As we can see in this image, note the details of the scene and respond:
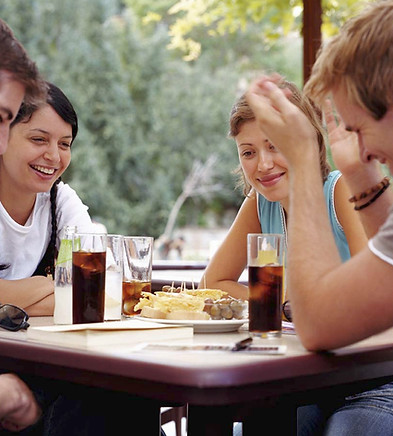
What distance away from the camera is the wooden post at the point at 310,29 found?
14.2 feet

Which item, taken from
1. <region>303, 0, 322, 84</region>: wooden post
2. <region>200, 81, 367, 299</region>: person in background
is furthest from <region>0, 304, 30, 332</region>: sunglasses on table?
<region>303, 0, 322, 84</region>: wooden post

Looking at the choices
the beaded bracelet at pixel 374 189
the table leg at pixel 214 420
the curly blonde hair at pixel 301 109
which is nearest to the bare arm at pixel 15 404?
the table leg at pixel 214 420

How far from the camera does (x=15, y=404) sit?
1.50 m

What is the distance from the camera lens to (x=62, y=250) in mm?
1877

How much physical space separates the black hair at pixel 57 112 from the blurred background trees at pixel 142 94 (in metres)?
A: 12.5

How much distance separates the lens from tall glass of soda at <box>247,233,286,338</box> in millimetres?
1595

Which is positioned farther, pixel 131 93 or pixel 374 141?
pixel 131 93

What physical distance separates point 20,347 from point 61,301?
40 centimetres

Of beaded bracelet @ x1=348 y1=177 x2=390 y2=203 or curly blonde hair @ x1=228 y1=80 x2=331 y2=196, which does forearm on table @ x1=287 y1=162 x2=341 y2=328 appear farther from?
curly blonde hair @ x1=228 y1=80 x2=331 y2=196

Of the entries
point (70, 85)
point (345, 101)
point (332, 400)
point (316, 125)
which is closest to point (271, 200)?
point (316, 125)

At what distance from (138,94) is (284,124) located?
1514 cm

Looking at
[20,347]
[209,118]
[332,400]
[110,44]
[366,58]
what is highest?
[110,44]

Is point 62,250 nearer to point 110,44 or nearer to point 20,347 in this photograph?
point 20,347

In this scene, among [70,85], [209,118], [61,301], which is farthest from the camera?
Answer: [209,118]
